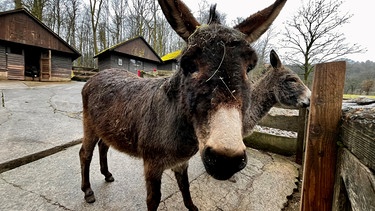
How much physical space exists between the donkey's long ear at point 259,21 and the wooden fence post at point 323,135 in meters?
0.58

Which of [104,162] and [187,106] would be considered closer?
[187,106]

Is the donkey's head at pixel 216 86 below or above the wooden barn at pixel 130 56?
below

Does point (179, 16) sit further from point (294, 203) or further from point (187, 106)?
point (294, 203)

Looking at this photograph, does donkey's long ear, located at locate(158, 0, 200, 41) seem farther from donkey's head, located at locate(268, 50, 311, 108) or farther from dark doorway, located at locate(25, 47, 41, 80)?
dark doorway, located at locate(25, 47, 41, 80)

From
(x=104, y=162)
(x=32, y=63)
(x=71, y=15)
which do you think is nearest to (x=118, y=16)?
(x=71, y=15)

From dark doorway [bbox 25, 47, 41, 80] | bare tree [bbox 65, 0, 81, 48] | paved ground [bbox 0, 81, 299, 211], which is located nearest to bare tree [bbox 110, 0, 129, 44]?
bare tree [bbox 65, 0, 81, 48]

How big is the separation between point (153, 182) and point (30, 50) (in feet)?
79.4

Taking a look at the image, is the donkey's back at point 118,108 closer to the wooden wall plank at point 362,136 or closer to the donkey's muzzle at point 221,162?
the donkey's muzzle at point 221,162

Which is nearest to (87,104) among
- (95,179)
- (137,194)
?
(95,179)

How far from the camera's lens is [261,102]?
3.33 m

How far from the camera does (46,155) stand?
3639 millimetres

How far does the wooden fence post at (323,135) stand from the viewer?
1.05 m

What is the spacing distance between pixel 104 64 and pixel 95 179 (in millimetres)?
23257

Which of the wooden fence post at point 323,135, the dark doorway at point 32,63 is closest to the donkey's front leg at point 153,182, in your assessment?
the wooden fence post at point 323,135
